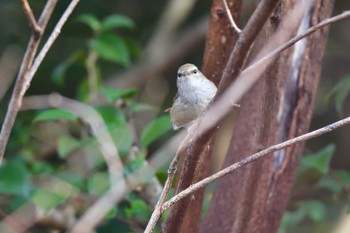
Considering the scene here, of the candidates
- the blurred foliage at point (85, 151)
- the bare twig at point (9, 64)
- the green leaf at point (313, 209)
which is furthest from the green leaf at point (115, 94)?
the bare twig at point (9, 64)

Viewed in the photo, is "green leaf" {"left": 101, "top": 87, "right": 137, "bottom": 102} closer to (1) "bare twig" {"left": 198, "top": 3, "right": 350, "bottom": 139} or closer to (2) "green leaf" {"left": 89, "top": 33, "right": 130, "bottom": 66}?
(2) "green leaf" {"left": 89, "top": 33, "right": 130, "bottom": 66}

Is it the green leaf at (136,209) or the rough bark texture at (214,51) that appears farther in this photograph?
the green leaf at (136,209)

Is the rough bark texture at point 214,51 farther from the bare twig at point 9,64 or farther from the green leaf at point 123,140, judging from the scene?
the bare twig at point 9,64

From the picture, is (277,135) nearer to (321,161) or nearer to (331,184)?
(321,161)

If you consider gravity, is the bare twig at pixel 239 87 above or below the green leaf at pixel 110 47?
above

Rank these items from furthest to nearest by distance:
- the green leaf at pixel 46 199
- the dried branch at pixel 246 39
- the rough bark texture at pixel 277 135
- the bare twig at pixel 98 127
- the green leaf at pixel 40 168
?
the green leaf at pixel 40 168, the green leaf at pixel 46 199, the rough bark texture at pixel 277 135, the bare twig at pixel 98 127, the dried branch at pixel 246 39
